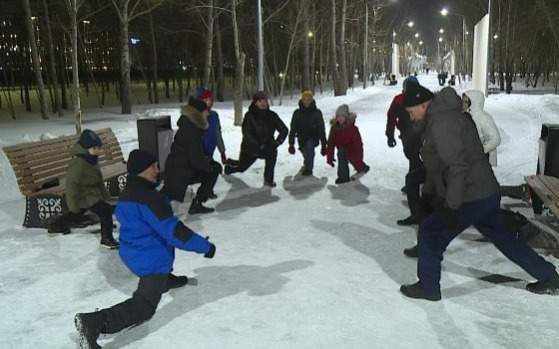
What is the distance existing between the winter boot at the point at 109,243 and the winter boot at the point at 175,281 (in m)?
1.34

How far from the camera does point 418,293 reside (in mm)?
4574

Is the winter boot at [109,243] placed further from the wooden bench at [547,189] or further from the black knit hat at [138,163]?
the wooden bench at [547,189]

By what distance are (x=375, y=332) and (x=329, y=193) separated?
465cm

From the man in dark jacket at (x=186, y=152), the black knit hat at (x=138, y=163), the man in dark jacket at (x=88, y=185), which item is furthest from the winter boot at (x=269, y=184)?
the black knit hat at (x=138, y=163)

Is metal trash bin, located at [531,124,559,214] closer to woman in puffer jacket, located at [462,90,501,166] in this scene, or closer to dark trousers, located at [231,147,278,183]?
woman in puffer jacket, located at [462,90,501,166]

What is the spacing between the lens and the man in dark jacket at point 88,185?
5973mm

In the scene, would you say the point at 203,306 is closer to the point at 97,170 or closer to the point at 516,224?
the point at 97,170

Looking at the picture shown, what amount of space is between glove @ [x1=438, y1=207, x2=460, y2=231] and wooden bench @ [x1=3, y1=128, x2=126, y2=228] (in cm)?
458

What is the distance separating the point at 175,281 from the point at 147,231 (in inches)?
38.1

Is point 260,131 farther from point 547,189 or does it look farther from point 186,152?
point 547,189

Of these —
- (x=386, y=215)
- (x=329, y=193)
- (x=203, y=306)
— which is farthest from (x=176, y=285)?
(x=329, y=193)

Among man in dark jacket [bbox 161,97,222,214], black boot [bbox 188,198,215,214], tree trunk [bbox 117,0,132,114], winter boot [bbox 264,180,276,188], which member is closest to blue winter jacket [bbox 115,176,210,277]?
man in dark jacket [bbox 161,97,222,214]

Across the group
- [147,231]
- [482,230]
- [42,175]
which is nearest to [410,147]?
[482,230]

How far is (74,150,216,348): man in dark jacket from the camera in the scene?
158 inches
